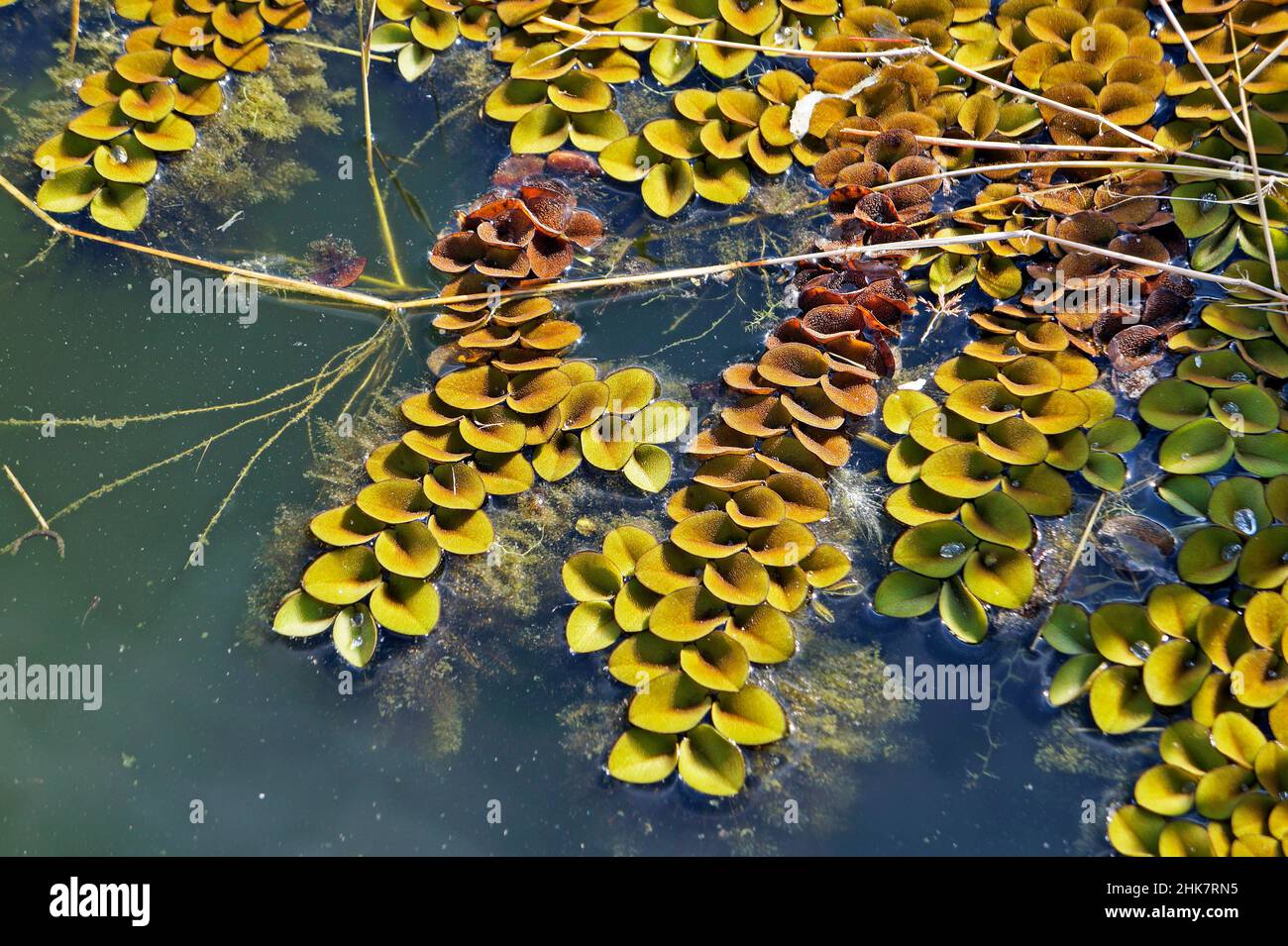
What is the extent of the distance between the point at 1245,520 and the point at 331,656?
2.88 m

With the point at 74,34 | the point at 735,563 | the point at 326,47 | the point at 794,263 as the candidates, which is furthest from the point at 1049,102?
the point at 74,34

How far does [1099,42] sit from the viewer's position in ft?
12.1

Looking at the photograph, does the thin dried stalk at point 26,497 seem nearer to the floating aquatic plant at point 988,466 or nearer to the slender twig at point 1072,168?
the floating aquatic plant at point 988,466

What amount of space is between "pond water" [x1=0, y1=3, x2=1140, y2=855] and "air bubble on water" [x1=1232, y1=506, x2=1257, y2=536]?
44 cm

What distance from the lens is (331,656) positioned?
9.84 ft

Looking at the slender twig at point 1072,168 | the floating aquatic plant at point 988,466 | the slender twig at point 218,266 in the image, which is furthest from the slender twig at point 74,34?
the floating aquatic plant at point 988,466

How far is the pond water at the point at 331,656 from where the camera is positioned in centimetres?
276

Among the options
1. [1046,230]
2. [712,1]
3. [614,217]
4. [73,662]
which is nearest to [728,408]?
[614,217]

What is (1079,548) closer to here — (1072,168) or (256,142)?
(1072,168)

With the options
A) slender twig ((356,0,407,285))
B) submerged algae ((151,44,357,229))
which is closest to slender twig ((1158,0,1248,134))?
slender twig ((356,0,407,285))

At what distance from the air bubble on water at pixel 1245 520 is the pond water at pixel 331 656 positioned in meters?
0.44

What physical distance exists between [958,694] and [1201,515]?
0.98 m

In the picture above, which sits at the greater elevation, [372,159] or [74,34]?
[74,34]

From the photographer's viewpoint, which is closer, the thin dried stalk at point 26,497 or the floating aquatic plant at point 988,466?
the floating aquatic plant at point 988,466
